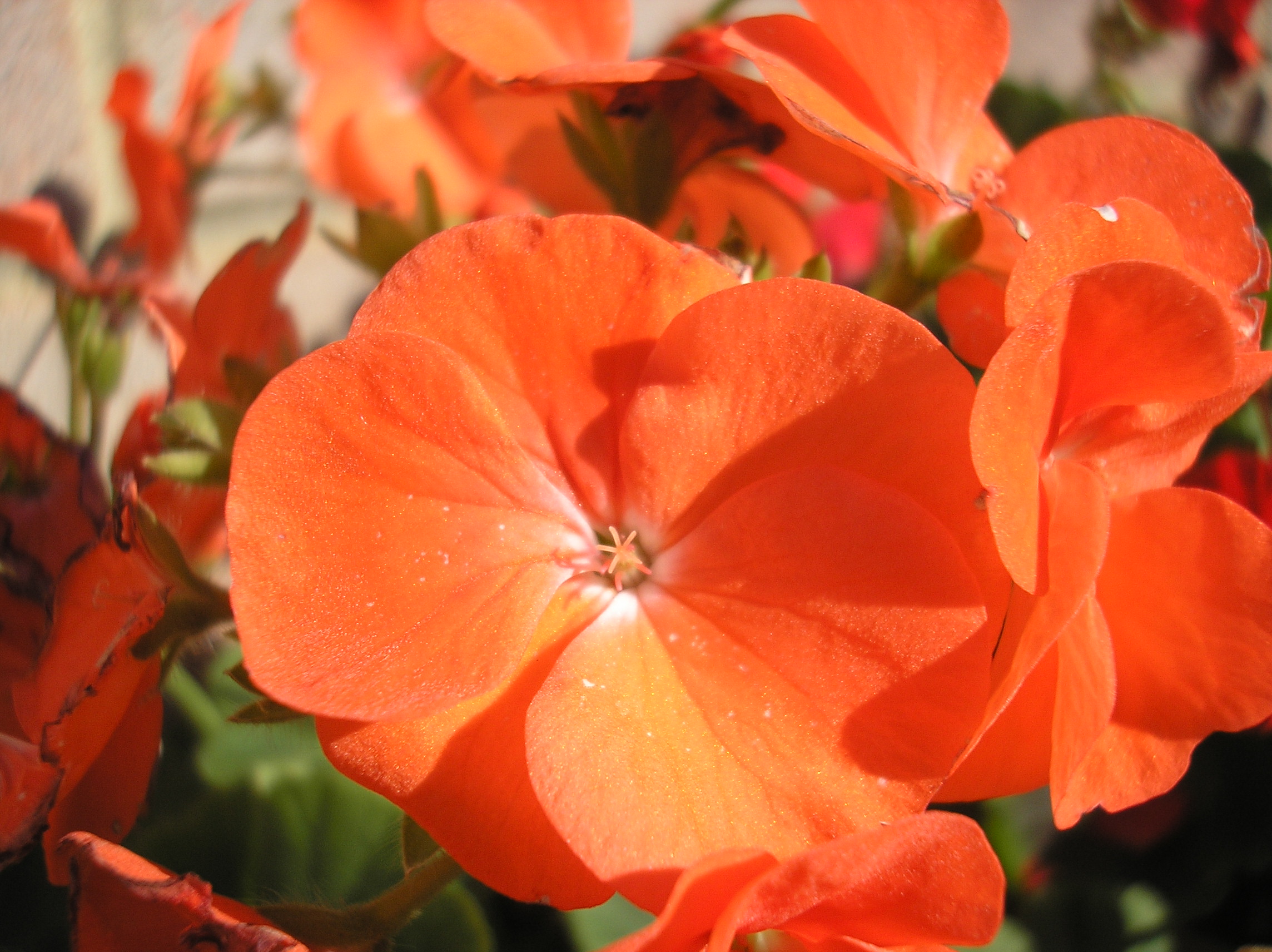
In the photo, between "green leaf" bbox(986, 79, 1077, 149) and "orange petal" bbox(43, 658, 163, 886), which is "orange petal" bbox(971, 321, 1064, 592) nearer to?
"orange petal" bbox(43, 658, 163, 886)

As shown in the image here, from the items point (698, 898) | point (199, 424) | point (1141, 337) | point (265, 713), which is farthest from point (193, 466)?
point (1141, 337)

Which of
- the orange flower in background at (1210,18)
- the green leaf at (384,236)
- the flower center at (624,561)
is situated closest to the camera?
the flower center at (624,561)

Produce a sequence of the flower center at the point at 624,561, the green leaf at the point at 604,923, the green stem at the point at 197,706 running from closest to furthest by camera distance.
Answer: the flower center at the point at 624,561 → the green leaf at the point at 604,923 → the green stem at the point at 197,706

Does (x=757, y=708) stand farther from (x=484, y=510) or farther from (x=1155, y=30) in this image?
(x=1155, y=30)

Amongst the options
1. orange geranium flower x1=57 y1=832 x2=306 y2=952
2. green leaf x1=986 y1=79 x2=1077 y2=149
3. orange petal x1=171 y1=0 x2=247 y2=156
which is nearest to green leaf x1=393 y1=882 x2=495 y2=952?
orange geranium flower x1=57 y1=832 x2=306 y2=952

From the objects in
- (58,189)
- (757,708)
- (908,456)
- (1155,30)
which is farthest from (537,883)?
(1155,30)

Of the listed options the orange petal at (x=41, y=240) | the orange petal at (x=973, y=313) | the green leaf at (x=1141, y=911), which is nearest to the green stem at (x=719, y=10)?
the orange petal at (x=973, y=313)

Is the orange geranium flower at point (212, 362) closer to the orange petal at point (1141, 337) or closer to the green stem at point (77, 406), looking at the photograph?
the green stem at point (77, 406)

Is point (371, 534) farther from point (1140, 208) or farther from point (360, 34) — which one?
point (360, 34)
